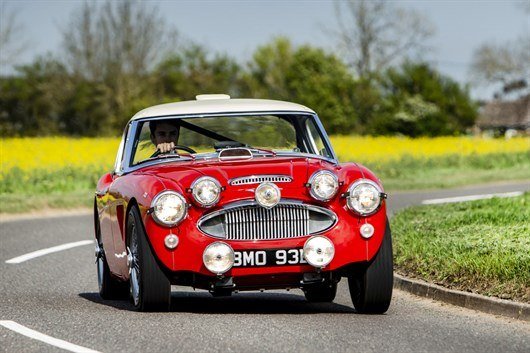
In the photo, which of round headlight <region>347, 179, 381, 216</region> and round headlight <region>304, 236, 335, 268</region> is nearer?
round headlight <region>304, 236, 335, 268</region>

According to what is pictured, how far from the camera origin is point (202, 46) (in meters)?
76.5

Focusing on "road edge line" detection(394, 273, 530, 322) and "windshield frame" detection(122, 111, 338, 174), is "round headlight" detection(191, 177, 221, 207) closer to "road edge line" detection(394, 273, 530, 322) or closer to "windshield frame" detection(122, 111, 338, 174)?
"windshield frame" detection(122, 111, 338, 174)

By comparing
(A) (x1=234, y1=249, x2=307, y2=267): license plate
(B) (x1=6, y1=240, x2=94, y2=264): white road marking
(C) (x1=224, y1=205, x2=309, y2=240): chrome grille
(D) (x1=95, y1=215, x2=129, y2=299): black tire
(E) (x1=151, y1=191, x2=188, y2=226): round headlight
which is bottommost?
(B) (x1=6, y1=240, x2=94, y2=264): white road marking

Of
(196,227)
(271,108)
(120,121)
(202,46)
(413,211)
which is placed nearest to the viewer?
(196,227)

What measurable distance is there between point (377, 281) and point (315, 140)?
6.34 feet

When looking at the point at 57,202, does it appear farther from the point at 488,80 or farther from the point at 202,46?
the point at 488,80

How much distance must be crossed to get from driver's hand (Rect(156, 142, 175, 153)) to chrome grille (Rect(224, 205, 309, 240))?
1.77 meters

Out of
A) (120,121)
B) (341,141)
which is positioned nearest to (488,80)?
(120,121)

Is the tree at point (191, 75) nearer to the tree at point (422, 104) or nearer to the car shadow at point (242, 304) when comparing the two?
the tree at point (422, 104)

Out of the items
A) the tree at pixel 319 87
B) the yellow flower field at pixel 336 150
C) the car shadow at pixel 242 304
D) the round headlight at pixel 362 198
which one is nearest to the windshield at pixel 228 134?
the car shadow at pixel 242 304

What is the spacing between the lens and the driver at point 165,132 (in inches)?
394

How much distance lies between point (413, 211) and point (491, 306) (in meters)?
8.45

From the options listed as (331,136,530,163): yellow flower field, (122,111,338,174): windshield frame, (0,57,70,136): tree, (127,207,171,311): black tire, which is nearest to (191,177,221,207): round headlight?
(127,207,171,311): black tire

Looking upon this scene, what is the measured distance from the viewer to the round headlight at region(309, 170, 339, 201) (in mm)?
8359
